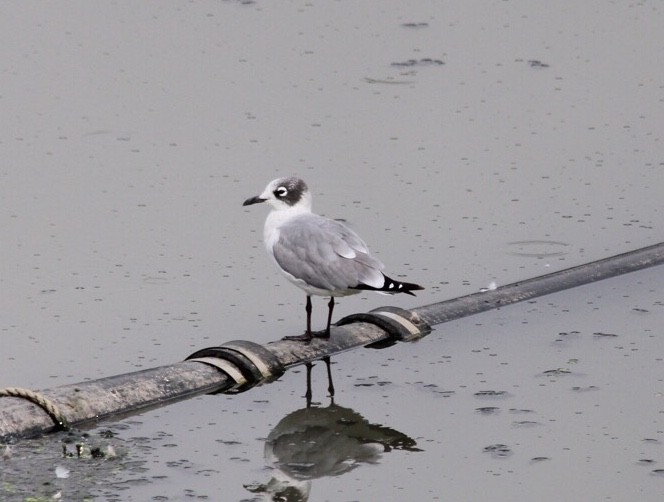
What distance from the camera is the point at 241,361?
20.8 feet

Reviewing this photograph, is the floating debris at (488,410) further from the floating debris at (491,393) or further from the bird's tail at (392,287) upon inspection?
the bird's tail at (392,287)

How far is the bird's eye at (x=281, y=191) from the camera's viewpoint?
22.4 ft

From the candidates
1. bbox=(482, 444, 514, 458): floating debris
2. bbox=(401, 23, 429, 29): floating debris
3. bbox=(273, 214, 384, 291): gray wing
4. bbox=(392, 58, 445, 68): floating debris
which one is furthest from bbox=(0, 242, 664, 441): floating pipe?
bbox=(401, 23, 429, 29): floating debris

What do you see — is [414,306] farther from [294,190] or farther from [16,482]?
[16,482]

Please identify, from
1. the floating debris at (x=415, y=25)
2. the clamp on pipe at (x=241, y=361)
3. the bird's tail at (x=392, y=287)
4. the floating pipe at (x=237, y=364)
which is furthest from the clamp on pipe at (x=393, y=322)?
the floating debris at (x=415, y=25)

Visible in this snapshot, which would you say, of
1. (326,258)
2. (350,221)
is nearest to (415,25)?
(350,221)

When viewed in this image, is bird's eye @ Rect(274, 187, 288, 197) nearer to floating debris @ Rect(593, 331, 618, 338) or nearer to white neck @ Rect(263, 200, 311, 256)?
white neck @ Rect(263, 200, 311, 256)

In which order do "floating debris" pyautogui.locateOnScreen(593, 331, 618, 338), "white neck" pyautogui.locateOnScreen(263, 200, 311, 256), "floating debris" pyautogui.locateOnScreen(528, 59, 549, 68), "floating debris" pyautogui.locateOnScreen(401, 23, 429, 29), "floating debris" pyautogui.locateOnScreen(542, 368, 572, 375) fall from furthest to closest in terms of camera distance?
"floating debris" pyautogui.locateOnScreen(401, 23, 429, 29)
"floating debris" pyautogui.locateOnScreen(528, 59, 549, 68)
"floating debris" pyautogui.locateOnScreen(593, 331, 618, 338)
"white neck" pyautogui.locateOnScreen(263, 200, 311, 256)
"floating debris" pyautogui.locateOnScreen(542, 368, 572, 375)

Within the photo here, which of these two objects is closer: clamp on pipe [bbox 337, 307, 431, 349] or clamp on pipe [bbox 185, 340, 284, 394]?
clamp on pipe [bbox 185, 340, 284, 394]

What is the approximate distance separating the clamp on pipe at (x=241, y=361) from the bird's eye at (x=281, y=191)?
28.9 inches

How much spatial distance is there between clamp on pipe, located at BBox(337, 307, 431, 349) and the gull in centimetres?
23

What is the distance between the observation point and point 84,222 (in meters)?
8.17

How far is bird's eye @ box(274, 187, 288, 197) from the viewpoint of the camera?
22.4ft

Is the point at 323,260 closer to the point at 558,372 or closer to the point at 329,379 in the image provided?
the point at 329,379
